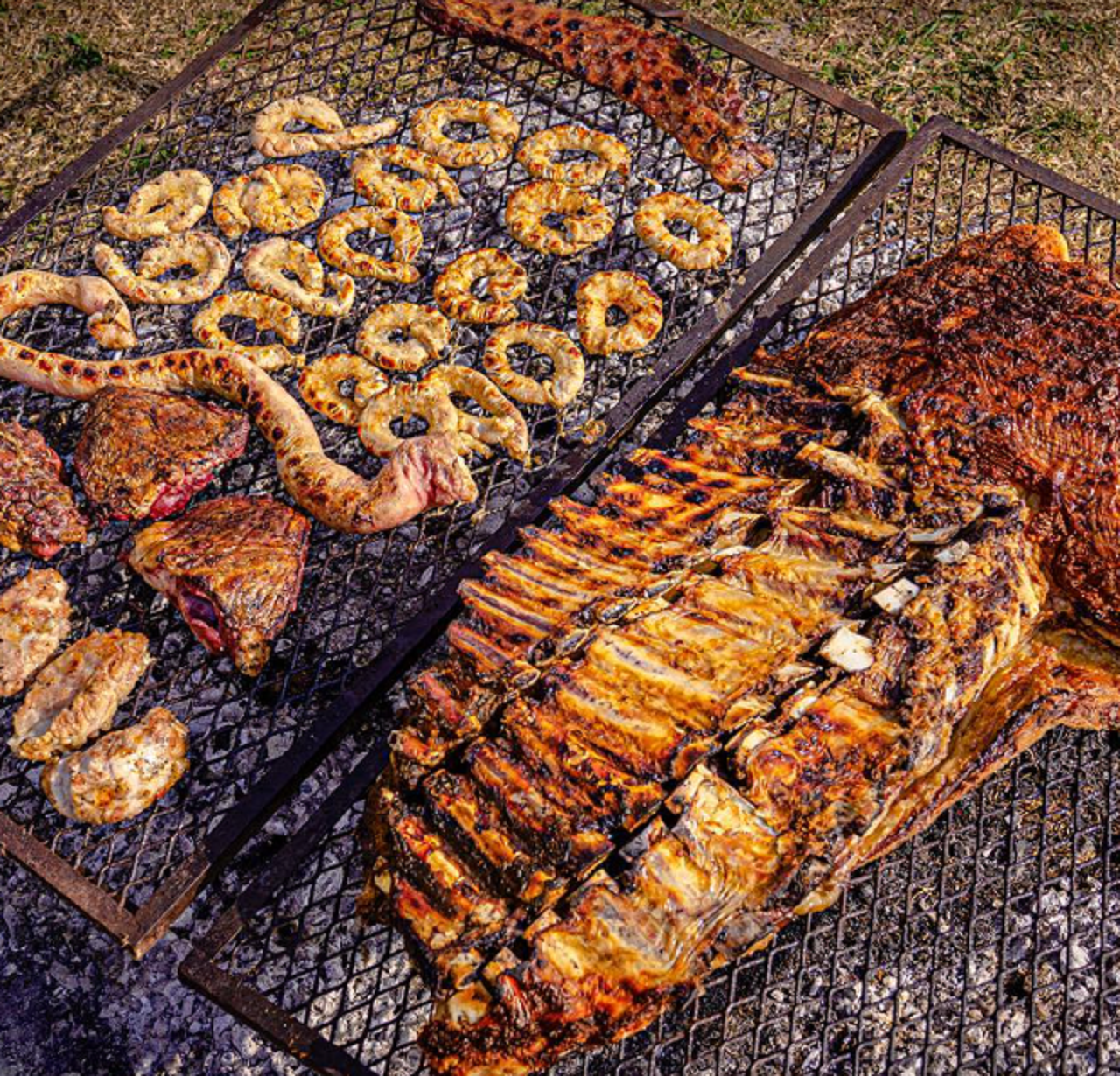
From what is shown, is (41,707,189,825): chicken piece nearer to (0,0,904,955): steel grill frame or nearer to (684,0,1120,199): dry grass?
(0,0,904,955): steel grill frame

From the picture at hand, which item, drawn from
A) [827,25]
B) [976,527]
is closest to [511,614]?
[976,527]

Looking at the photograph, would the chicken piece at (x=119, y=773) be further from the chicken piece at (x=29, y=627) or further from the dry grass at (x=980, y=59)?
the dry grass at (x=980, y=59)

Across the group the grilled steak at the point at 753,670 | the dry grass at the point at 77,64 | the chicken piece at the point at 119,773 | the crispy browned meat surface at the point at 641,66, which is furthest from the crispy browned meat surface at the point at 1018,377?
the dry grass at the point at 77,64

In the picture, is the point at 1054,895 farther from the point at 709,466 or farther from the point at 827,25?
the point at 827,25

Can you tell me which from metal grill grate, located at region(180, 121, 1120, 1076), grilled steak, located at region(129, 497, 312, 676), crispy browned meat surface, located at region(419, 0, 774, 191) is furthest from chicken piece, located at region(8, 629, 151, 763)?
crispy browned meat surface, located at region(419, 0, 774, 191)

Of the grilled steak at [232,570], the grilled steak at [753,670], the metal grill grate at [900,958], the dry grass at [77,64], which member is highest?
the grilled steak at [753,670]

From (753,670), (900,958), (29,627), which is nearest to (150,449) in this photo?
(29,627)
